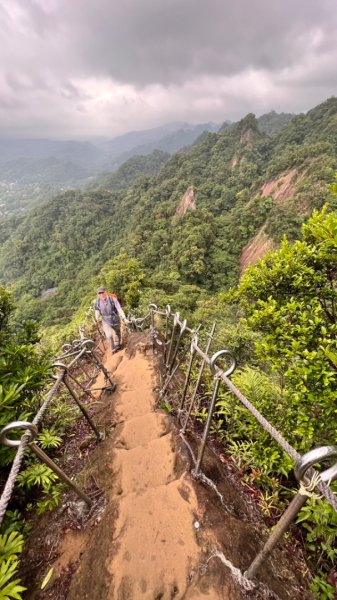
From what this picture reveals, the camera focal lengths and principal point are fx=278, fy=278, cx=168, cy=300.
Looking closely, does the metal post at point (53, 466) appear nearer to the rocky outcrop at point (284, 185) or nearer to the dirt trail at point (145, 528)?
the dirt trail at point (145, 528)

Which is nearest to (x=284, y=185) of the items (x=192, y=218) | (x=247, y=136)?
(x=192, y=218)

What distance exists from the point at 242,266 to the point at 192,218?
1158 centimetres

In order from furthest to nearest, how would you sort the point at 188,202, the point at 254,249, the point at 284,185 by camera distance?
the point at 188,202 → the point at 284,185 → the point at 254,249

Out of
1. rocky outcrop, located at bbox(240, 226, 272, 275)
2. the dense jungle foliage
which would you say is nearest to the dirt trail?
the dense jungle foliage

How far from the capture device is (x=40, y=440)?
11.5 feet

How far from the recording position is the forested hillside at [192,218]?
36781 mm

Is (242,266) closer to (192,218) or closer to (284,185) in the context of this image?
(192,218)

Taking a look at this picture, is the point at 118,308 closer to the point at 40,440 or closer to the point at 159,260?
the point at 40,440

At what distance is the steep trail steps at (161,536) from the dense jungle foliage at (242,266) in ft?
2.04

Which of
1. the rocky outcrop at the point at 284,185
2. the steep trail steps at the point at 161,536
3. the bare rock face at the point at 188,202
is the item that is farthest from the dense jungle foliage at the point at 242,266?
the bare rock face at the point at 188,202

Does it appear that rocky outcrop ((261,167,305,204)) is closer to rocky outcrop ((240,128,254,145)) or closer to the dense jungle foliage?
the dense jungle foliage

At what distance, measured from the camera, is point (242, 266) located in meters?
37.3

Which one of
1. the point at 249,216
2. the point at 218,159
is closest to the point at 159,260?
the point at 249,216

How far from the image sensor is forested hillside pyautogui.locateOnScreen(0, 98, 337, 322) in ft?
121
